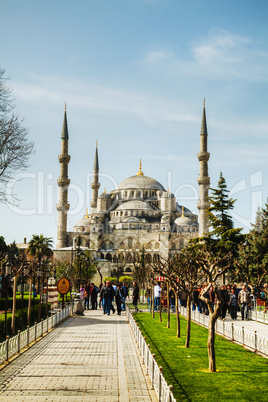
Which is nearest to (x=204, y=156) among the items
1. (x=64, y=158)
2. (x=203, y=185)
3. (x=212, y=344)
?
(x=203, y=185)

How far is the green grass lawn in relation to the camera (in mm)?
6883

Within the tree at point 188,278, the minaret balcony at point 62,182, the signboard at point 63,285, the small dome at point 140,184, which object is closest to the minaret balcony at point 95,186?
the small dome at point 140,184

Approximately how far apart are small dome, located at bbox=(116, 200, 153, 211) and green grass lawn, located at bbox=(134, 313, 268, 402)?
66019mm

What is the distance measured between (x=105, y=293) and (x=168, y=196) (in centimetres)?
6085

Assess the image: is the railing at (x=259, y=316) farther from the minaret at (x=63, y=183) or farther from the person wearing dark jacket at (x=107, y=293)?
the minaret at (x=63, y=183)

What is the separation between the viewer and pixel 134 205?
260ft

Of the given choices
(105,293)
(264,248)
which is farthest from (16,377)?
(264,248)

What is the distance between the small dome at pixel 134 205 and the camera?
258 ft

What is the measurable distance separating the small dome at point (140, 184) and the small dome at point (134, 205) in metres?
5.43

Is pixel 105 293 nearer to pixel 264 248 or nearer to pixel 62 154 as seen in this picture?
pixel 264 248

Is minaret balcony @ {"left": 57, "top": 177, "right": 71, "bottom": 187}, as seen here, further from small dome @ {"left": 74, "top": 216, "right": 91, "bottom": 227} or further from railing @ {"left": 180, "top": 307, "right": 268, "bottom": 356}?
railing @ {"left": 180, "top": 307, "right": 268, "bottom": 356}

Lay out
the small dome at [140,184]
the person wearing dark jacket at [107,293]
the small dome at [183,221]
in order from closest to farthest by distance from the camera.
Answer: the person wearing dark jacket at [107,293] → the small dome at [183,221] → the small dome at [140,184]

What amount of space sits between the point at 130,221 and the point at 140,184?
13.8 metres

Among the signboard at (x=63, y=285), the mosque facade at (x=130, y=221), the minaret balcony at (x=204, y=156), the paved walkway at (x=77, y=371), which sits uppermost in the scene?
the minaret balcony at (x=204, y=156)
